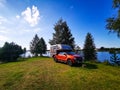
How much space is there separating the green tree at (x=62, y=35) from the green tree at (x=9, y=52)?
11.5 m

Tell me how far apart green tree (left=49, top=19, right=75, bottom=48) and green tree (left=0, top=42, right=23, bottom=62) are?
11.5 meters

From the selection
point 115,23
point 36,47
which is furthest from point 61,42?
point 115,23

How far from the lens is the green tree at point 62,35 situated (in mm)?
38219

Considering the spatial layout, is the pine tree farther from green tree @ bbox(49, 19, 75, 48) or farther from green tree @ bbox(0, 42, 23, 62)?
green tree @ bbox(0, 42, 23, 62)

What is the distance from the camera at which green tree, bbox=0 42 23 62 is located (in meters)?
30.7

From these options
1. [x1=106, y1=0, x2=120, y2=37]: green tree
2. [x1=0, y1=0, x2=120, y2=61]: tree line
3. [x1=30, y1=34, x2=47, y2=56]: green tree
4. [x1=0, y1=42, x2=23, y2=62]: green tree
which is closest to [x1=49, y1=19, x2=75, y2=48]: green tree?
[x1=0, y1=0, x2=120, y2=61]: tree line

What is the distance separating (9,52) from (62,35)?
51.1 ft

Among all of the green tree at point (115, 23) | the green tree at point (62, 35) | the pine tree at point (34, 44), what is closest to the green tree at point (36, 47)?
the pine tree at point (34, 44)

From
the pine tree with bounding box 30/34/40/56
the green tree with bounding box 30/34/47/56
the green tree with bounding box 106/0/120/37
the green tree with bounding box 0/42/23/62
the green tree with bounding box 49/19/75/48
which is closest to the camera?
the green tree with bounding box 106/0/120/37

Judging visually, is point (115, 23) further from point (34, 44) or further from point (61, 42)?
point (34, 44)

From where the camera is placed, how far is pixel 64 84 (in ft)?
28.1

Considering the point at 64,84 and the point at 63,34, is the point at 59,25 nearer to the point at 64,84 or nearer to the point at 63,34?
the point at 63,34

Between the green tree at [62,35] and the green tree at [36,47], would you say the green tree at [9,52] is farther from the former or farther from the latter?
the green tree at [36,47]

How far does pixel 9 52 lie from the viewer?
3139 centimetres
